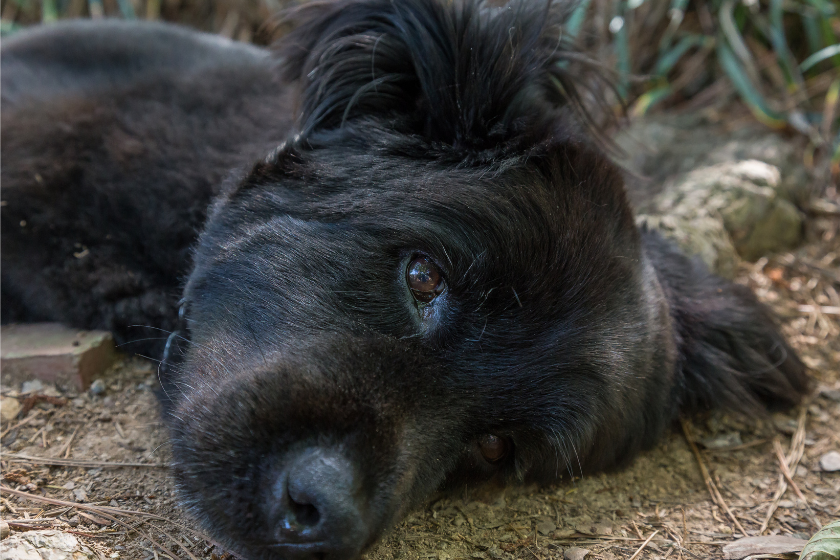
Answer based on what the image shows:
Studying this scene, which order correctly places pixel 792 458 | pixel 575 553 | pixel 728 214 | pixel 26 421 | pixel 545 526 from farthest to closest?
pixel 728 214, pixel 792 458, pixel 26 421, pixel 545 526, pixel 575 553

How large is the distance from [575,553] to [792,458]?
1163mm

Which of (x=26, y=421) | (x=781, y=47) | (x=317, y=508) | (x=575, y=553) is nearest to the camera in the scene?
(x=317, y=508)

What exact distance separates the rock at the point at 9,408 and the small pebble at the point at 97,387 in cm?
23

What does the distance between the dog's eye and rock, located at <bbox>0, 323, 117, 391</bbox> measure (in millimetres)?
1324

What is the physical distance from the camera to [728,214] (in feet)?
12.0

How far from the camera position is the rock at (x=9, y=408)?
2271mm

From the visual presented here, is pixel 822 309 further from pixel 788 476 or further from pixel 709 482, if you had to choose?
pixel 709 482

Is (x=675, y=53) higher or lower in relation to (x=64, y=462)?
higher

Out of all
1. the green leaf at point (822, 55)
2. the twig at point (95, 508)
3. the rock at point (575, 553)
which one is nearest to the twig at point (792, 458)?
the rock at point (575, 553)

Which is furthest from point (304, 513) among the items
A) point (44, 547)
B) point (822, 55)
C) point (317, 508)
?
point (822, 55)

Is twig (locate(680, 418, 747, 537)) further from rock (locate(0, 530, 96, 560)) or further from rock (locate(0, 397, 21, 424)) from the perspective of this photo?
rock (locate(0, 397, 21, 424))

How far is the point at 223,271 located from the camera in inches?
80.2

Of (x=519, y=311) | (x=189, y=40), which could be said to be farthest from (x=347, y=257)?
(x=189, y=40)

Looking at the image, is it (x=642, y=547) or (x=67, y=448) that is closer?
(x=642, y=547)
